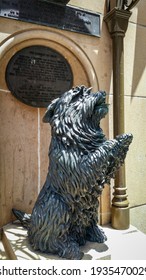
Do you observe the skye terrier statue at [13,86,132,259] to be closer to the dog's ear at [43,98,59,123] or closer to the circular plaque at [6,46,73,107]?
the dog's ear at [43,98,59,123]

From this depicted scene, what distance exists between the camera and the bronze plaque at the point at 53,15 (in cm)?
258

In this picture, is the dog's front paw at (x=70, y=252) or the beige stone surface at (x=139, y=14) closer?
the dog's front paw at (x=70, y=252)

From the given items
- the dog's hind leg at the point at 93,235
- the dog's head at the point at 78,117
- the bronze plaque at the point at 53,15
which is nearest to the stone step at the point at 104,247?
the dog's hind leg at the point at 93,235

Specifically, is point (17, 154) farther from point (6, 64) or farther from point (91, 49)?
point (91, 49)

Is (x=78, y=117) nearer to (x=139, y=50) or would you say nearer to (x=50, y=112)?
(x=50, y=112)

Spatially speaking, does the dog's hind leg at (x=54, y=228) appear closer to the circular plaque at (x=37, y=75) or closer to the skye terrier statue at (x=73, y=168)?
the skye terrier statue at (x=73, y=168)

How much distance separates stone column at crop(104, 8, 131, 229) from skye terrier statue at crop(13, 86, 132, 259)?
3.98 feet

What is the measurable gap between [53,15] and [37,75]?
83 centimetres

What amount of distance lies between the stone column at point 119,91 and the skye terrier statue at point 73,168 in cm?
121

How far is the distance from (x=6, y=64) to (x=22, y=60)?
200 millimetres

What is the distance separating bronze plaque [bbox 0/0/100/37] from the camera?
2580mm

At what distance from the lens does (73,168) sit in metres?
1.70

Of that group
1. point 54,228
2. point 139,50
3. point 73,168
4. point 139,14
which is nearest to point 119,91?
point 139,50

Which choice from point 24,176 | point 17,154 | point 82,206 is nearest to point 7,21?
point 17,154
